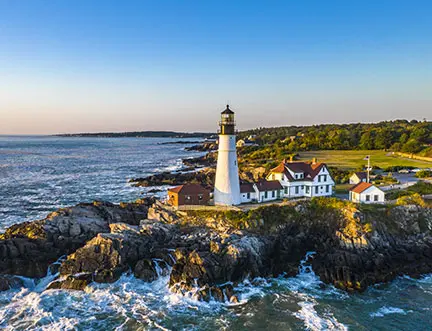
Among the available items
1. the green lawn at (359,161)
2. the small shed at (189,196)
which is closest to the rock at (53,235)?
the small shed at (189,196)

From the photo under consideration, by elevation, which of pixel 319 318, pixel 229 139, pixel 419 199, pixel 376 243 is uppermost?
pixel 229 139

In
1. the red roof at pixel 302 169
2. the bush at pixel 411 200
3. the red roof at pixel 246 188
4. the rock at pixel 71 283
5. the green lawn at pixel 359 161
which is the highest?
the red roof at pixel 302 169

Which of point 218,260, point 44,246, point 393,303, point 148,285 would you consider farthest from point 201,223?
point 393,303

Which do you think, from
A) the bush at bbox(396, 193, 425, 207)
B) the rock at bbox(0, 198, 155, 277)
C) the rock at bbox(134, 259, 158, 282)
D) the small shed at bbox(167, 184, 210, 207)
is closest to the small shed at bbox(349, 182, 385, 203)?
the bush at bbox(396, 193, 425, 207)

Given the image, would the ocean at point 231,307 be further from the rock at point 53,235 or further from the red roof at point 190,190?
the red roof at point 190,190

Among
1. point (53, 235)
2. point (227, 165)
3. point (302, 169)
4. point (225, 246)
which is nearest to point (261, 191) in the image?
point (227, 165)

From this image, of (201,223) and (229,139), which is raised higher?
(229,139)

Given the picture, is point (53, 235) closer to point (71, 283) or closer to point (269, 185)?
point (71, 283)

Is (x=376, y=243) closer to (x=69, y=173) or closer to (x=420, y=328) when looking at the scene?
(x=420, y=328)
